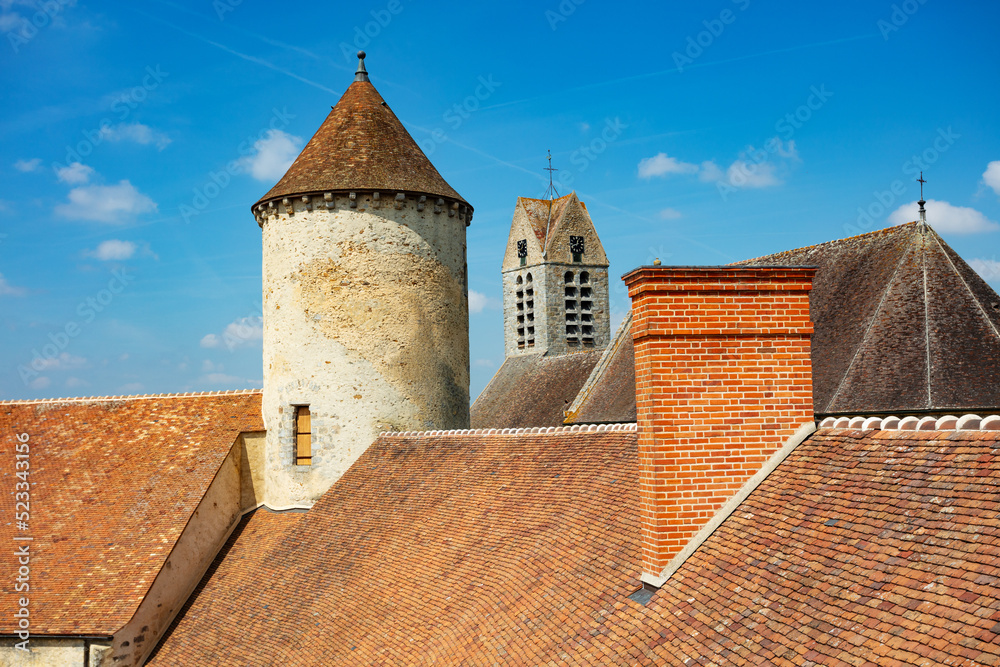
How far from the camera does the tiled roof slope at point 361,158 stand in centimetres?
1808

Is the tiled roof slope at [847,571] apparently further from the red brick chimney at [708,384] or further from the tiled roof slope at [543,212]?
the tiled roof slope at [543,212]

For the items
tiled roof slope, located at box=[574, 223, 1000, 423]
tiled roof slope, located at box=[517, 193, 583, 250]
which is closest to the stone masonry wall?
tiled roof slope, located at box=[574, 223, 1000, 423]

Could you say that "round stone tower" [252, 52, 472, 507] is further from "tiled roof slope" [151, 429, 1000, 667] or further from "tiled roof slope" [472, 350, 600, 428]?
"tiled roof slope" [472, 350, 600, 428]

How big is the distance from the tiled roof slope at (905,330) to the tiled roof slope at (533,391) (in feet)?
49.3

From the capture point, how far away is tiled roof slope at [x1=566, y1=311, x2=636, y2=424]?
1013 inches

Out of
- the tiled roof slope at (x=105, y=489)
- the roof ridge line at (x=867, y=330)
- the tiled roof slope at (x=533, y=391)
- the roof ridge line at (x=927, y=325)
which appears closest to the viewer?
the tiled roof slope at (x=105, y=489)

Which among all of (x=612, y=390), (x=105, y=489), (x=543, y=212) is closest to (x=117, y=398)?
(x=105, y=489)

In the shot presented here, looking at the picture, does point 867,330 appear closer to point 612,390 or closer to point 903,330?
point 903,330

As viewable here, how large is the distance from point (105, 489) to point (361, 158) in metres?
8.99

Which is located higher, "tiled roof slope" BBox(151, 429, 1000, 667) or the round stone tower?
the round stone tower

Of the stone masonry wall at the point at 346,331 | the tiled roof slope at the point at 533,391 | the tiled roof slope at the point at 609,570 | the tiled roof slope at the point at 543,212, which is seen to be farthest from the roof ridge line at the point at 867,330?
the tiled roof slope at the point at 543,212

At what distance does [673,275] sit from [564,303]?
42296 mm

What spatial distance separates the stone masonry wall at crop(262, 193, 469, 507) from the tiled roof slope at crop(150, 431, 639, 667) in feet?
3.12

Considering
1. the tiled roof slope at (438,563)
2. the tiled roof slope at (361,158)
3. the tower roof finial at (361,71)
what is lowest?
the tiled roof slope at (438,563)
